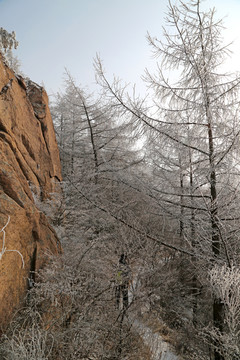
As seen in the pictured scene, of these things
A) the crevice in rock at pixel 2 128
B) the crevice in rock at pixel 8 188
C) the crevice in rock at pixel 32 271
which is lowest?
the crevice in rock at pixel 32 271

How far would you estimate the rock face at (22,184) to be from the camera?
3.96 metres

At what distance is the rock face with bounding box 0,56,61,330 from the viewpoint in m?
3.96

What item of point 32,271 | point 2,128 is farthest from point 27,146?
point 32,271

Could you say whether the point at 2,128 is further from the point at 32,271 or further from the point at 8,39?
the point at 8,39

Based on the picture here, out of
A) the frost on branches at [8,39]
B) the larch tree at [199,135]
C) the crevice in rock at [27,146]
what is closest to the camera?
the larch tree at [199,135]

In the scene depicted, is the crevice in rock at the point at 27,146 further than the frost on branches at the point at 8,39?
No

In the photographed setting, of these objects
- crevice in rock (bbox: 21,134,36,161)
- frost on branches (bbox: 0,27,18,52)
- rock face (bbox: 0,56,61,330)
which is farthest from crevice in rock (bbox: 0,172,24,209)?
frost on branches (bbox: 0,27,18,52)

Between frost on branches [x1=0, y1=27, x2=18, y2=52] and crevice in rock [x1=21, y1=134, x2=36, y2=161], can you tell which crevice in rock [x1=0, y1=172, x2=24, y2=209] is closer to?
crevice in rock [x1=21, y1=134, x2=36, y2=161]

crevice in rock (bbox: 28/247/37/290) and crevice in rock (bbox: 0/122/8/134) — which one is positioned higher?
crevice in rock (bbox: 0/122/8/134)

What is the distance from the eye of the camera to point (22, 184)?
4992mm

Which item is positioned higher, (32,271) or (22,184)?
(22,184)

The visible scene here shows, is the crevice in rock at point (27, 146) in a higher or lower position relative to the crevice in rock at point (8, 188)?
higher

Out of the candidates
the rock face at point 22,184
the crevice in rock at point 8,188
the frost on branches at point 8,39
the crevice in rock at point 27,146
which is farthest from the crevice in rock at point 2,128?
the frost on branches at point 8,39

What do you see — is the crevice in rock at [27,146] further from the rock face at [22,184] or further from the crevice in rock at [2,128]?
the crevice in rock at [2,128]
